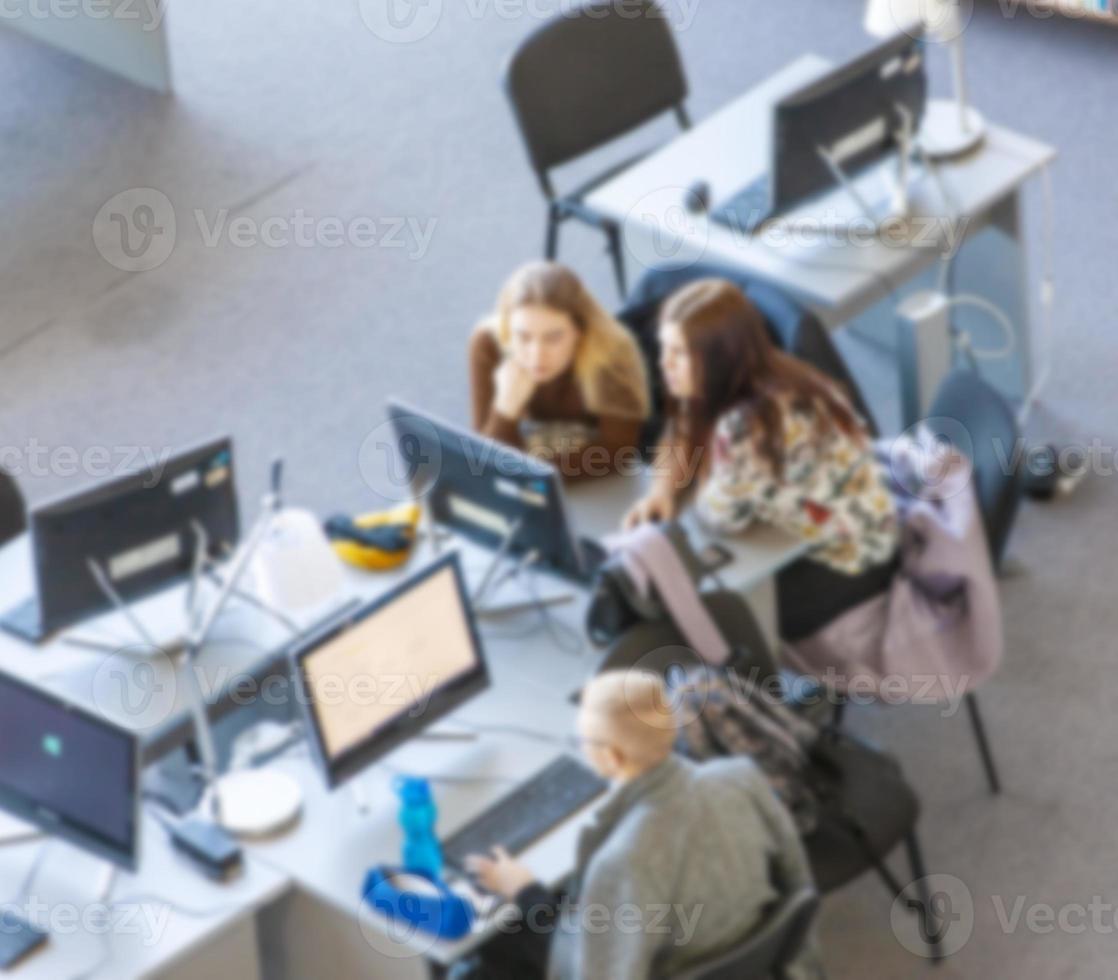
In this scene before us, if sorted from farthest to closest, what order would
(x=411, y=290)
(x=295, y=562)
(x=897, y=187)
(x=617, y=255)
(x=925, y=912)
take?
(x=411, y=290) < (x=617, y=255) < (x=897, y=187) < (x=925, y=912) < (x=295, y=562)

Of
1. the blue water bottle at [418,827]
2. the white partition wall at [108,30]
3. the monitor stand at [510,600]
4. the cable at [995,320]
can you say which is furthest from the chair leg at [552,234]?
the blue water bottle at [418,827]

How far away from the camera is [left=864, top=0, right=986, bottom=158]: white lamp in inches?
213

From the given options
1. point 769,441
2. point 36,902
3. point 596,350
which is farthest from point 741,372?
point 36,902

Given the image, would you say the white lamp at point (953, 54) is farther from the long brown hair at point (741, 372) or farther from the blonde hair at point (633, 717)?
the blonde hair at point (633, 717)

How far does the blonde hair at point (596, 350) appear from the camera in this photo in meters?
4.79

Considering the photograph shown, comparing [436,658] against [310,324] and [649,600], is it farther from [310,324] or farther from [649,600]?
[310,324]

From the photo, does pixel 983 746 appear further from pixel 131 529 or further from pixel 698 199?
pixel 131 529

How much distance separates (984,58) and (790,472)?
3.04 metres

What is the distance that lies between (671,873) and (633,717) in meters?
0.27

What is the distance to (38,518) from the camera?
4.06 m

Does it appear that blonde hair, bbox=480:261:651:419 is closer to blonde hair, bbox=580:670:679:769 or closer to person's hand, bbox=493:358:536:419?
person's hand, bbox=493:358:536:419

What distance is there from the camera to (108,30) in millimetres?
7211

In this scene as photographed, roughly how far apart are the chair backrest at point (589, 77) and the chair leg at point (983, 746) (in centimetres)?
200

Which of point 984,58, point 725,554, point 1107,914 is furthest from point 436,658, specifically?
point 984,58
